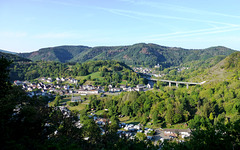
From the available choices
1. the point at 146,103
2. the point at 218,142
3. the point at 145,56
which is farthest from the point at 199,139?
the point at 145,56

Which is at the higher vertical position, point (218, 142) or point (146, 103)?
point (218, 142)

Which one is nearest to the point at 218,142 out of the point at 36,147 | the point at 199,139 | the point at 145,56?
the point at 199,139

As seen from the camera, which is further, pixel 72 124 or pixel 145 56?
pixel 145 56

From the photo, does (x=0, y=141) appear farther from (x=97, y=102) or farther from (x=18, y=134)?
(x=97, y=102)

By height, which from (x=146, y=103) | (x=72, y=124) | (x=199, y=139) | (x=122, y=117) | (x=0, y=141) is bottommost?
(x=122, y=117)

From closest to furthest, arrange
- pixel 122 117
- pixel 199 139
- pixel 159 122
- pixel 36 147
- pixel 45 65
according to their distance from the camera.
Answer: pixel 36 147 < pixel 199 139 < pixel 159 122 < pixel 122 117 < pixel 45 65

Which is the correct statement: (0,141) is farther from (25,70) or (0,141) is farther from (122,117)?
(25,70)

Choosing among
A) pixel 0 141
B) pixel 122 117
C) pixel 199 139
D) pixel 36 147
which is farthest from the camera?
pixel 122 117

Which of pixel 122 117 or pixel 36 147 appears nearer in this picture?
pixel 36 147

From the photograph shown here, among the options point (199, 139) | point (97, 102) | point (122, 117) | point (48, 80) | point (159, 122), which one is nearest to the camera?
point (199, 139)
